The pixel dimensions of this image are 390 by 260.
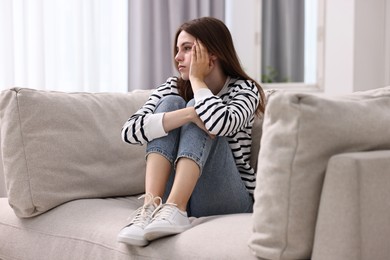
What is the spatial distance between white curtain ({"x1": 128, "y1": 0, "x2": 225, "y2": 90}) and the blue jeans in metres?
2.23

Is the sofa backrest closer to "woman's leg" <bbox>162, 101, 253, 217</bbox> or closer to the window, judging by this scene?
"woman's leg" <bbox>162, 101, 253, 217</bbox>

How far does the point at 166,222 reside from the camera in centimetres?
172

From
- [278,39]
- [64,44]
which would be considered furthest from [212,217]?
[278,39]

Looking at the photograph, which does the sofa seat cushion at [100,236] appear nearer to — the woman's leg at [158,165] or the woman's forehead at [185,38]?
the woman's leg at [158,165]

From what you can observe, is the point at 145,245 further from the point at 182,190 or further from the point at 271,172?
the point at 271,172

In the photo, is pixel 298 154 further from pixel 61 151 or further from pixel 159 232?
pixel 61 151

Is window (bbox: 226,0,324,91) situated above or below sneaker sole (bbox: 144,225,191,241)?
above

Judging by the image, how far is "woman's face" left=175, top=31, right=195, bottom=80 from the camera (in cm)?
222

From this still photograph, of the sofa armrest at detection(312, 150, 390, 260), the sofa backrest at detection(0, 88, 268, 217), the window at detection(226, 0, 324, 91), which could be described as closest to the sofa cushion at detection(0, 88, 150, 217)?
the sofa backrest at detection(0, 88, 268, 217)

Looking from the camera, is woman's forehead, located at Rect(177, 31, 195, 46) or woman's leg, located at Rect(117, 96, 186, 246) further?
woman's forehead, located at Rect(177, 31, 195, 46)

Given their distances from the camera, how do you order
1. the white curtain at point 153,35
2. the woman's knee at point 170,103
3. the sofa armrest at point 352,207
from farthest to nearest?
the white curtain at point 153,35
the woman's knee at point 170,103
the sofa armrest at point 352,207

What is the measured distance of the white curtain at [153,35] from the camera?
4234 millimetres

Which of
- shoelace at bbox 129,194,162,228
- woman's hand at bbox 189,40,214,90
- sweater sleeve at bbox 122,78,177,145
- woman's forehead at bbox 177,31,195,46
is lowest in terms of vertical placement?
shoelace at bbox 129,194,162,228

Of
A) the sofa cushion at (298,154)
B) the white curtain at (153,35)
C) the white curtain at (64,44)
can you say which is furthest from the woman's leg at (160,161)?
the white curtain at (153,35)
